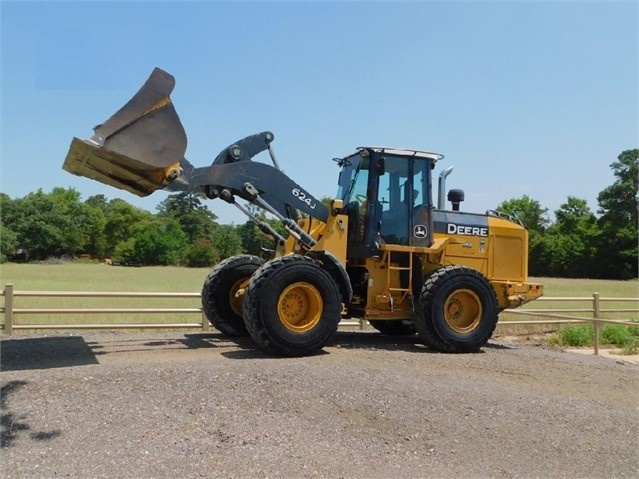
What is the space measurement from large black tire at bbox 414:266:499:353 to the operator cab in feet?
2.53

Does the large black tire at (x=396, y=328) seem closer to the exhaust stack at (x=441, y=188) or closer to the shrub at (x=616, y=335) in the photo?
the exhaust stack at (x=441, y=188)

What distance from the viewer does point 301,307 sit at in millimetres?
8016

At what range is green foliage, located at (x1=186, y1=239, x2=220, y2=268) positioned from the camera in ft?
226

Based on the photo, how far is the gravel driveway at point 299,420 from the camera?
4.59m

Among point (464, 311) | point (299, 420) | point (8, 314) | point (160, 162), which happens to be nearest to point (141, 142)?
point (160, 162)

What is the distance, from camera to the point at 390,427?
212 inches

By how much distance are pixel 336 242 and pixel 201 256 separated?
62253 millimetres

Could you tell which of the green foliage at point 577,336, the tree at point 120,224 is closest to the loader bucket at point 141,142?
the green foliage at point 577,336

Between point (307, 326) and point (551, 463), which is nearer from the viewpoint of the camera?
point (551, 463)

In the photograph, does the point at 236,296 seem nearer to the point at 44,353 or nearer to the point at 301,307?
the point at 301,307

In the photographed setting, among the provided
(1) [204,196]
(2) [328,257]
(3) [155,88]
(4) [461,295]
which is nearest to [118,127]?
(3) [155,88]

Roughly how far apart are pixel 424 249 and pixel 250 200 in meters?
2.77

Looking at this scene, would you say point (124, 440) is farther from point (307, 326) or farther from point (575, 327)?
point (575, 327)

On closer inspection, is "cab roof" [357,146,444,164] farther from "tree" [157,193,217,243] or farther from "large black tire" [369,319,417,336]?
"tree" [157,193,217,243]
